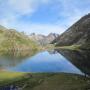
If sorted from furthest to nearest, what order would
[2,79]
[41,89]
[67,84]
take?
[2,79] < [67,84] < [41,89]

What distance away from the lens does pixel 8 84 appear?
221 ft

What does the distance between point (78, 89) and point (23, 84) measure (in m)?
16.8

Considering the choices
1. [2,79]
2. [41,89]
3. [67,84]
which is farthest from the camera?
[2,79]

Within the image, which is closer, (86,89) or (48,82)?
(86,89)

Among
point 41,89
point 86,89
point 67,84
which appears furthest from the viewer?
point 67,84

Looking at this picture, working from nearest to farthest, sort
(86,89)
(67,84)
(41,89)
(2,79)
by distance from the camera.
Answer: (86,89) < (41,89) < (67,84) < (2,79)

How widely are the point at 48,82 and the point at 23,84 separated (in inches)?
278

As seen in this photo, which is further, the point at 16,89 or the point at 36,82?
the point at 36,82

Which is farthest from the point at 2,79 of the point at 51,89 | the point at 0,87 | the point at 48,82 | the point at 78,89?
the point at 78,89

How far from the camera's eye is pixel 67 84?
210 feet

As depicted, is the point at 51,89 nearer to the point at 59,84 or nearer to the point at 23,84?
the point at 59,84

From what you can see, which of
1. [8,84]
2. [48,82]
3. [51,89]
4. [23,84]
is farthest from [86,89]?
[8,84]

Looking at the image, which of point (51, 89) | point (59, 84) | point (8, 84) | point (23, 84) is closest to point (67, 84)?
point (59, 84)

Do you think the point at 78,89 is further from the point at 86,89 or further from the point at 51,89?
the point at 51,89
